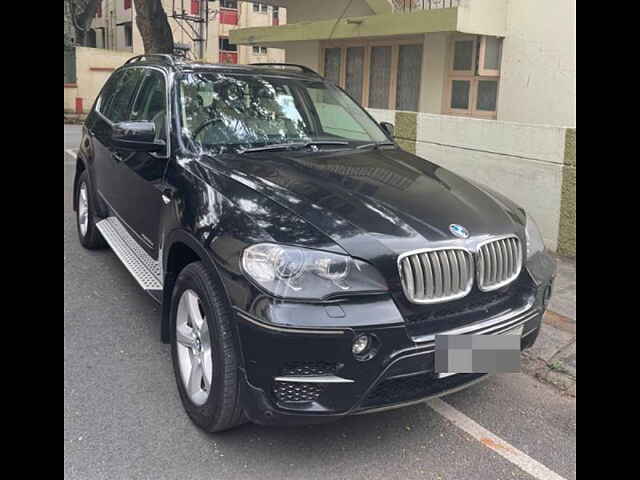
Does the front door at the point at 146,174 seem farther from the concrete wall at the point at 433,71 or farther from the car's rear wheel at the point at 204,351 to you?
the concrete wall at the point at 433,71

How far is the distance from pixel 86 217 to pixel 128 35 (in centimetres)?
3365

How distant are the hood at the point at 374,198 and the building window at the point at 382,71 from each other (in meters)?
8.25

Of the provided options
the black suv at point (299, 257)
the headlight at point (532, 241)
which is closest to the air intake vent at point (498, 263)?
the black suv at point (299, 257)

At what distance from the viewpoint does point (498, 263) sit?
121 inches

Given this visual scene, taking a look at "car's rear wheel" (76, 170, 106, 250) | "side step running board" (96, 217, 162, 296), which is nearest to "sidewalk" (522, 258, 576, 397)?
"side step running board" (96, 217, 162, 296)

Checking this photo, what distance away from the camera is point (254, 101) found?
4176 mm

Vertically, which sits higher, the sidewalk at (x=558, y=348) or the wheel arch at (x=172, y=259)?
the wheel arch at (x=172, y=259)

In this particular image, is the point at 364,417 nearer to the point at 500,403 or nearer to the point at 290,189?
the point at 500,403

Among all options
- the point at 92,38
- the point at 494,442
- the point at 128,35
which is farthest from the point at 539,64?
the point at 92,38

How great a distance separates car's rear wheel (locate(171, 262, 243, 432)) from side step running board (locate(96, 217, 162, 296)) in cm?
65

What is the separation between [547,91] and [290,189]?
757 cm

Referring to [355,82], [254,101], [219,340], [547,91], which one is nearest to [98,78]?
[355,82]

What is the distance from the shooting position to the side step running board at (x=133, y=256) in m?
3.95

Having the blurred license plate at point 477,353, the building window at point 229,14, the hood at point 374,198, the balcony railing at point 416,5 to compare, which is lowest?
the blurred license plate at point 477,353
